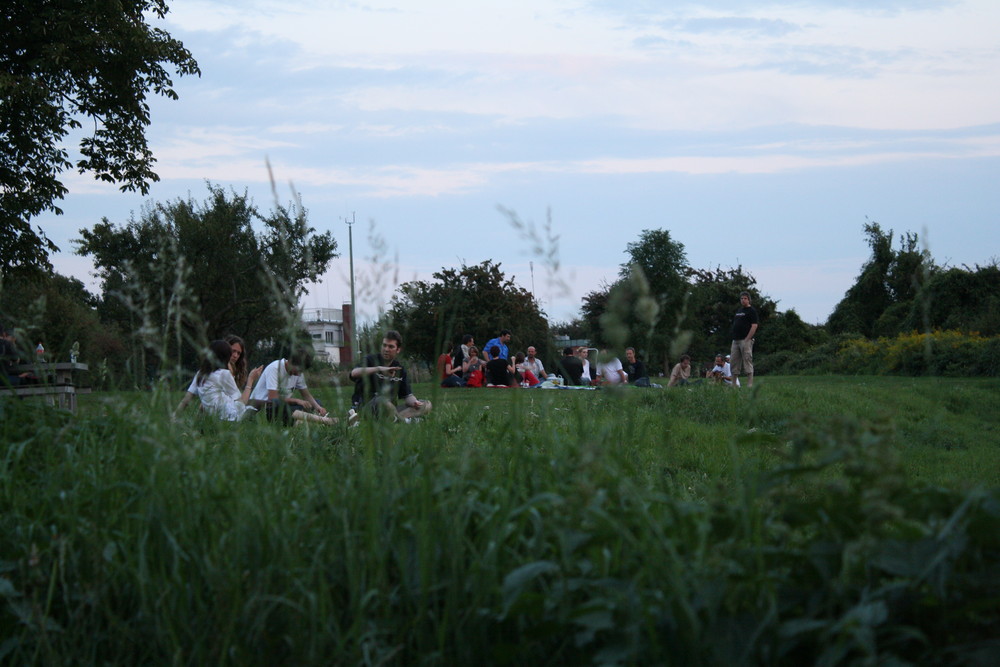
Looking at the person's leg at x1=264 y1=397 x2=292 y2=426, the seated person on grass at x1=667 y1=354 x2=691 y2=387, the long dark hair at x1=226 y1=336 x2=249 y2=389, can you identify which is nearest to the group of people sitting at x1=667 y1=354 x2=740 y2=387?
the seated person on grass at x1=667 y1=354 x2=691 y2=387

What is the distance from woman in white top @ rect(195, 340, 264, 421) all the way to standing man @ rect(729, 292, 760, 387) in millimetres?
10281

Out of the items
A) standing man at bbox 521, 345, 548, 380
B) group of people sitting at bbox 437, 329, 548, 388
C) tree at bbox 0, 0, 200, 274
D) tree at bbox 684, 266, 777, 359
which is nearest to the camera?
tree at bbox 0, 0, 200, 274

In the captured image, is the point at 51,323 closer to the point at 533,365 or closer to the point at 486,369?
the point at 486,369

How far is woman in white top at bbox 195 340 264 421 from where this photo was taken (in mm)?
3643

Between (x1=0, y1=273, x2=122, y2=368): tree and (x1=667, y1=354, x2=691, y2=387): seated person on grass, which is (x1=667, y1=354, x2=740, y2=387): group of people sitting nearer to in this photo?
(x1=667, y1=354, x2=691, y2=387): seated person on grass

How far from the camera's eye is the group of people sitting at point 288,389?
114 inches

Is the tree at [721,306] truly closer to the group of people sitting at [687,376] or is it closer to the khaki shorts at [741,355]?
the group of people sitting at [687,376]

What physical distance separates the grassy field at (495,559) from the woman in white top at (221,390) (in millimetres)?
471

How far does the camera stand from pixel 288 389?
3.58m

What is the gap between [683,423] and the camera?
9.80m

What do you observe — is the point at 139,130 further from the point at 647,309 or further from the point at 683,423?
the point at 647,309

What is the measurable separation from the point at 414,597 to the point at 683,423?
26.2 feet

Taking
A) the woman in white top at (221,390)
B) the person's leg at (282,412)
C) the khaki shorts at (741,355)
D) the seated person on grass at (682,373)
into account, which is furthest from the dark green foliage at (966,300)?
the person's leg at (282,412)

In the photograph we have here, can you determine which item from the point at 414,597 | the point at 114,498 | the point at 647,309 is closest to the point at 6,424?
the point at 114,498
